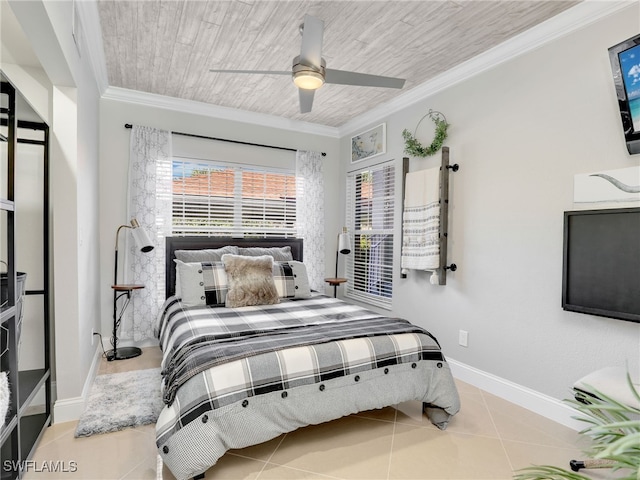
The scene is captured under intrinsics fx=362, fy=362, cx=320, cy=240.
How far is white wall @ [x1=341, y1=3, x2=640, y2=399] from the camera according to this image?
2.24 meters

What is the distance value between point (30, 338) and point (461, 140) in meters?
3.57

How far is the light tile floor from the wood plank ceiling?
2685 mm

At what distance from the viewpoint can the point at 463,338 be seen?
313cm

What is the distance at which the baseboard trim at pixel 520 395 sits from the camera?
7.86 ft

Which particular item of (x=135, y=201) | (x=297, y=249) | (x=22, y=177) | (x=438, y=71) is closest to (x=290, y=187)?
(x=297, y=249)

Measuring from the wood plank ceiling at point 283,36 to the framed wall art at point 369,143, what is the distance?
1.95 ft

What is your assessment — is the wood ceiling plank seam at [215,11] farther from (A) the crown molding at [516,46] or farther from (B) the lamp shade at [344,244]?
(B) the lamp shade at [344,244]

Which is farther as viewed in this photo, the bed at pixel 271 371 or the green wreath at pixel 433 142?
the green wreath at pixel 433 142

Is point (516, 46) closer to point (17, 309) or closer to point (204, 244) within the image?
point (204, 244)

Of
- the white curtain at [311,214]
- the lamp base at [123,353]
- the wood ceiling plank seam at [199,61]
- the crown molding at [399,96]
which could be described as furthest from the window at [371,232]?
the lamp base at [123,353]

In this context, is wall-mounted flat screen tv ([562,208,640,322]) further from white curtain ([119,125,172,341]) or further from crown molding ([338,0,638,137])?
white curtain ([119,125,172,341])

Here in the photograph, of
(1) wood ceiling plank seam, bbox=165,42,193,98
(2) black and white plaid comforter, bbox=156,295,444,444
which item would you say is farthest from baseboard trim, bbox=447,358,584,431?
(1) wood ceiling plank seam, bbox=165,42,193,98

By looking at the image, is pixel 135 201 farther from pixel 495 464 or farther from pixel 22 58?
pixel 495 464

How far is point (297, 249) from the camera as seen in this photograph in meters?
4.51
